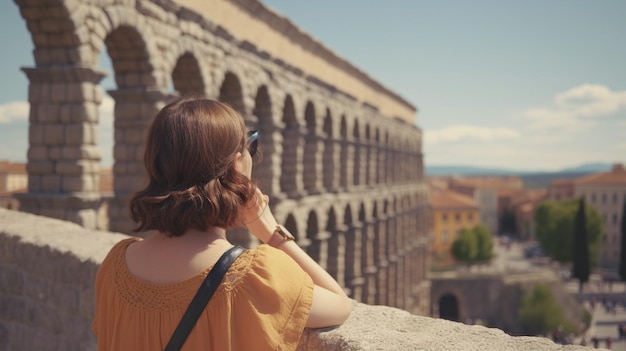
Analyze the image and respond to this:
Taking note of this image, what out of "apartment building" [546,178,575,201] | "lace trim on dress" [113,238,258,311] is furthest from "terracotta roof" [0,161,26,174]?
"apartment building" [546,178,575,201]

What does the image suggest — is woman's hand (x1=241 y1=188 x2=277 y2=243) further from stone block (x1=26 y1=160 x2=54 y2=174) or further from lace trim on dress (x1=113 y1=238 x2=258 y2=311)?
stone block (x1=26 y1=160 x2=54 y2=174)

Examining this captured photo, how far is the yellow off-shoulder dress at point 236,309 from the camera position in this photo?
2041mm

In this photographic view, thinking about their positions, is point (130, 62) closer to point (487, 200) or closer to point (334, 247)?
point (334, 247)

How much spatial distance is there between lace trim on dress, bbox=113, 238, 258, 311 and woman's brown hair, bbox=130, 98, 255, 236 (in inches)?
6.7

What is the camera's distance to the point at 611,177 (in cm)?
6881

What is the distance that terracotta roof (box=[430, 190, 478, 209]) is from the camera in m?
73.7

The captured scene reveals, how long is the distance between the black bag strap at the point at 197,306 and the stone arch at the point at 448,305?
49.2 metres

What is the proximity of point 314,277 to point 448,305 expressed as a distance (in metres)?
49.6

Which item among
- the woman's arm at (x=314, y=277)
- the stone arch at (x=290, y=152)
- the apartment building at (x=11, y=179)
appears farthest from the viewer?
the stone arch at (x=290, y=152)

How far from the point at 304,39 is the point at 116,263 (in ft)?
63.7

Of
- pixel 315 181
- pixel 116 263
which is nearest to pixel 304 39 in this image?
pixel 315 181

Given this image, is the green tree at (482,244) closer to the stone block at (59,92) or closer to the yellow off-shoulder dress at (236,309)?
the stone block at (59,92)

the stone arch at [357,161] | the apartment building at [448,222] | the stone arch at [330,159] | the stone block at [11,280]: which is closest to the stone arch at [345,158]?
the stone arch at [330,159]

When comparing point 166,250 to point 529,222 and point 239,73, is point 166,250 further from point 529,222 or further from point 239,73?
point 529,222
